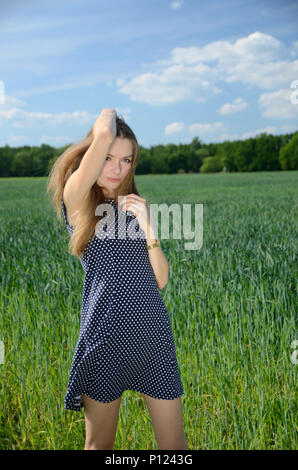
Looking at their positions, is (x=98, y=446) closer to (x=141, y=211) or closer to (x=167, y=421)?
(x=167, y=421)

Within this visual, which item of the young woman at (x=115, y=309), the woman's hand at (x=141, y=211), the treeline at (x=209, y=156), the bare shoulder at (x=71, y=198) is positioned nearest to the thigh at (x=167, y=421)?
the young woman at (x=115, y=309)

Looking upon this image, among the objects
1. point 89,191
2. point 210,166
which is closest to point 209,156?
point 210,166

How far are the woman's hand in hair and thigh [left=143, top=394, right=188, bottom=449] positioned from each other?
0.89m

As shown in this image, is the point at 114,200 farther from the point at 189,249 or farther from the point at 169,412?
the point at 189,249

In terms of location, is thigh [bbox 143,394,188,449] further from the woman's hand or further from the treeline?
the treeline

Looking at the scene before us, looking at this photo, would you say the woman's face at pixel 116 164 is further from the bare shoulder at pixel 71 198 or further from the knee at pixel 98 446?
the knee at pixel 98 446

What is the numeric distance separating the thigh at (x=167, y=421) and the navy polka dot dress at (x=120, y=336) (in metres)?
0.03

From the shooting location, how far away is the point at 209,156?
65.4 meters

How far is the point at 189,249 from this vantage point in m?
4.99

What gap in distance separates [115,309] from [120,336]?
9cm

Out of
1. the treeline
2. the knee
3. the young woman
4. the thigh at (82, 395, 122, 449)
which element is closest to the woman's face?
the young woman

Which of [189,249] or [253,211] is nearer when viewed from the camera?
[189,249]

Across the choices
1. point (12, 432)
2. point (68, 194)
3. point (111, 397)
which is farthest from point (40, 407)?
point (68, 194)
